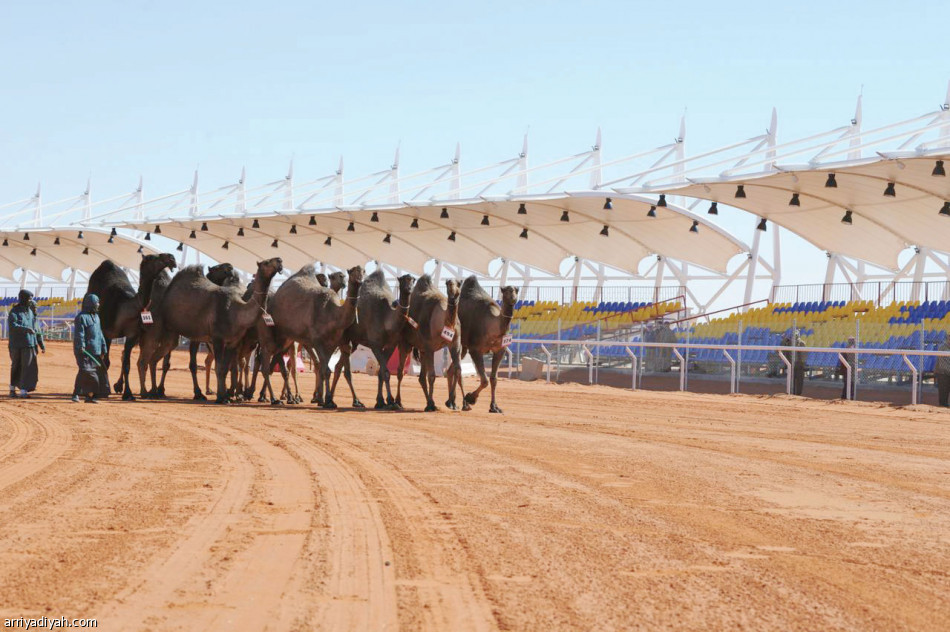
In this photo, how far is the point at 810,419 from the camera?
1811 cm

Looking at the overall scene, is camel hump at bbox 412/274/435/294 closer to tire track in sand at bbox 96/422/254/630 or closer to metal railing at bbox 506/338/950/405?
metal railing at bbox 506/338/950/405

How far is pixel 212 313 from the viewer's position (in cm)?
1869

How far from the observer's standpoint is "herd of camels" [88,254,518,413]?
17766 mm

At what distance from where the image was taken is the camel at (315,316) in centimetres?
1777

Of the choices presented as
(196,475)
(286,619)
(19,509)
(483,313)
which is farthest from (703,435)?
(286,619)

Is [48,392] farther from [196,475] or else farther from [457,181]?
[457,181]

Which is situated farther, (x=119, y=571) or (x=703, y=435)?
(x=703, y=435)

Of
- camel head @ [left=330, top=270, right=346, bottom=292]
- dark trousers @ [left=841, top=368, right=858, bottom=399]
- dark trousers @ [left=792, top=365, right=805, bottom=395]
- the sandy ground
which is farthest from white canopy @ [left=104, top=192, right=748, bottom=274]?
the sandy ground

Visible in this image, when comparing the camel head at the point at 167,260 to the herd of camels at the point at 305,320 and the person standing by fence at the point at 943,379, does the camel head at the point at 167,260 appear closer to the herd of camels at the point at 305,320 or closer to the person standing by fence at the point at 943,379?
the herd of camels at the point at 305,320

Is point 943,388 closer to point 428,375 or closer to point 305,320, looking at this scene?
point 428,375

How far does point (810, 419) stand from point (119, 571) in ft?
47.8

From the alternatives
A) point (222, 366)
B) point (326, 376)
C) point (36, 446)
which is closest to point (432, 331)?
point (326, 376)

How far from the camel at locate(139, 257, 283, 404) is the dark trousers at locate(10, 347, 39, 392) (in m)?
1.81

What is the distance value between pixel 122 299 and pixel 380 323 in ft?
16.1
